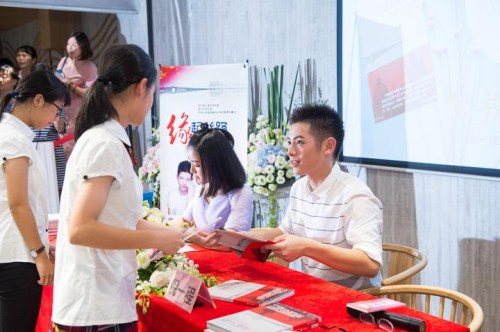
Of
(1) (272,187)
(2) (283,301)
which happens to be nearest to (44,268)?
(2) (283,301)

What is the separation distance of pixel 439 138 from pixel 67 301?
202 cm

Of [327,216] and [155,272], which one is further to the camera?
[327,216]

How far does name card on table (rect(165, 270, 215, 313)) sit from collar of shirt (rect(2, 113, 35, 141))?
91cm

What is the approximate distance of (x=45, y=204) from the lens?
2.35 m

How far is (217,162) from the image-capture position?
303 centimetres

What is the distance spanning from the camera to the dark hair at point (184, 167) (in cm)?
421

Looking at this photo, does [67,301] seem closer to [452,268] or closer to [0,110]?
[0,110]

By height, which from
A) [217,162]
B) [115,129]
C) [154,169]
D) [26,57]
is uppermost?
[26,57]

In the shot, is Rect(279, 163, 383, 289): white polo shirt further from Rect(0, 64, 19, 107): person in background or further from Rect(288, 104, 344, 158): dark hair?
Rect(0, 64, 19, 107): person in background

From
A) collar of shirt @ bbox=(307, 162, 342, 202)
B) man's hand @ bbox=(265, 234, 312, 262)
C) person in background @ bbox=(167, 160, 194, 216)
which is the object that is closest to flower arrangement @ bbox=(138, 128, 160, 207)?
person in background @ bbox=(167, 160, 194, 216)

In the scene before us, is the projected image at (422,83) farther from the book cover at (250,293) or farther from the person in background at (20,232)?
the person in background at (20,232)

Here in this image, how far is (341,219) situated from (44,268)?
44.3 inches

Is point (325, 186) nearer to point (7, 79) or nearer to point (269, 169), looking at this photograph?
point (269, 169)

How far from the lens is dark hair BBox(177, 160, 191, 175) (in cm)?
421
